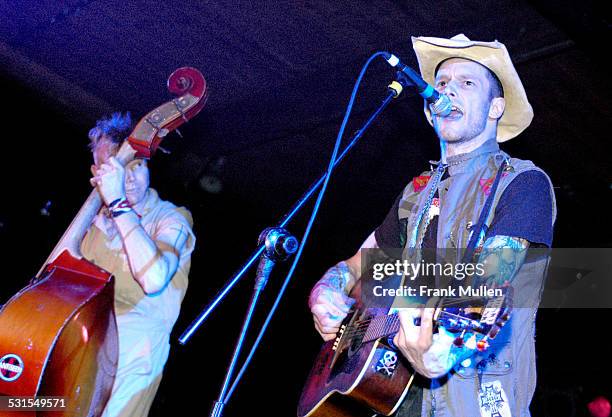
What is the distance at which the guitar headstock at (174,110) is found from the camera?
12.6 ft

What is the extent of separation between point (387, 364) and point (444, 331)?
436mm

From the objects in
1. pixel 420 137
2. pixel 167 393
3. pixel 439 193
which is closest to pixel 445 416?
pixel 439 193

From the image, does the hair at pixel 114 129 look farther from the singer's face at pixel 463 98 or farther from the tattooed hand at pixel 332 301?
the singer's face at pixel 463 98

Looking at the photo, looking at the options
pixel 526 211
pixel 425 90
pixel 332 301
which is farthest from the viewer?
pixel 332 301

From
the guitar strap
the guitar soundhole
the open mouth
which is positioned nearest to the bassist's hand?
the guitar soundhole

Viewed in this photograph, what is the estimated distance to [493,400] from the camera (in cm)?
Answer: 210

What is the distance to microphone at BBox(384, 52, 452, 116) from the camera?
250cm

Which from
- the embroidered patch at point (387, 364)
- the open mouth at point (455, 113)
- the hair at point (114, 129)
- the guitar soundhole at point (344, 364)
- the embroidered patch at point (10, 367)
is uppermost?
the open mouth at point (455, 113)

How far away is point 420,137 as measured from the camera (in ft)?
18.2

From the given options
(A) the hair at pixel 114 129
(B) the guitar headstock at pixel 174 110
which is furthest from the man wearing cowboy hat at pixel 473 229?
(A) the hair at pixel 114 129

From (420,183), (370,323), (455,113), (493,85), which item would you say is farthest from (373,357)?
(493,85)

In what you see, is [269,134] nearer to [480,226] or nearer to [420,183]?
[420,183]

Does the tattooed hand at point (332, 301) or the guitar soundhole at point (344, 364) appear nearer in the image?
the guitar soundhole at point (344, 364)

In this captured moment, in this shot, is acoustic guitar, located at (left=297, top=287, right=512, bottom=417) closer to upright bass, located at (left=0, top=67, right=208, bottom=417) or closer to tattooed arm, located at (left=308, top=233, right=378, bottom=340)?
tattooed arm, located at (left=308, top=233, right=378, bottom=340)
